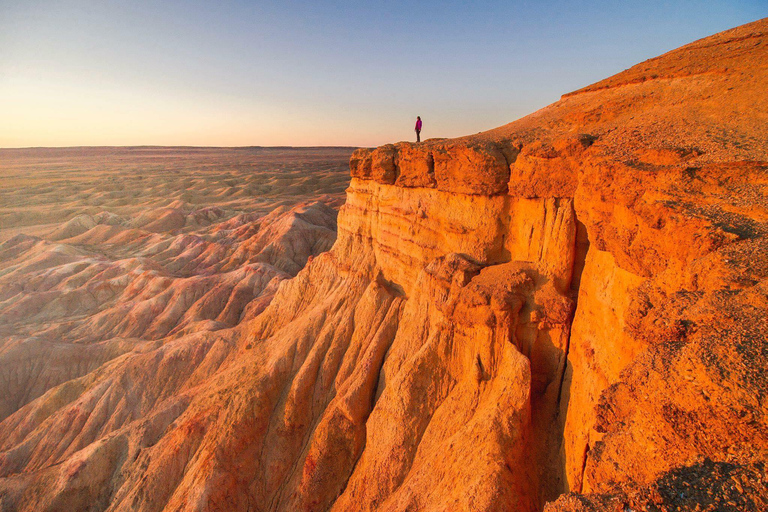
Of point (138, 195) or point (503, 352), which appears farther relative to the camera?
point (138, 195)

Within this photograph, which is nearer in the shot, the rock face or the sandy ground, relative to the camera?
the rock face

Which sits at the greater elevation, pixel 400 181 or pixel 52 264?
pixel 400 181

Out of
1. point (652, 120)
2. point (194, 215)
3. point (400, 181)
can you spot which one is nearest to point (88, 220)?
point (194, 215)

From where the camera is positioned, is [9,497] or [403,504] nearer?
[403,504]

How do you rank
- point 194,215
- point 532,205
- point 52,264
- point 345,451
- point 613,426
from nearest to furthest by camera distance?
point 613,426 < point 532,205 < point 345,451 < point 52,264 < point 194,215

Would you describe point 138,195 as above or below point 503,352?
below

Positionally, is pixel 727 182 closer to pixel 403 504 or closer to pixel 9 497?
pixel 403 504

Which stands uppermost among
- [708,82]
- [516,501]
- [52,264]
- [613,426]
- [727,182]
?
[708,82]

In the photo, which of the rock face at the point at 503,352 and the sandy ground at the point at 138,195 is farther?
the sandy ground at the point at 138,195
